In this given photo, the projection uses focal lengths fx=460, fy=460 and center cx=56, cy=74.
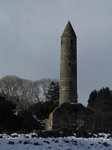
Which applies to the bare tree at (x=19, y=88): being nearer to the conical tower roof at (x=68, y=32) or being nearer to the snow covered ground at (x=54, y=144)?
the conical tower roof at (x=68, y=32)

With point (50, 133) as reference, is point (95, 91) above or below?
above

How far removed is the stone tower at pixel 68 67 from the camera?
218 ft

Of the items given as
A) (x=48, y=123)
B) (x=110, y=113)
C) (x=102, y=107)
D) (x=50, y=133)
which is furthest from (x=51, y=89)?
(x=50, y=133)

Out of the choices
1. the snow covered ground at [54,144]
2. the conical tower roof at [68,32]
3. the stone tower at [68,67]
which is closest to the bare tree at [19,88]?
the stone tower at [68,67]

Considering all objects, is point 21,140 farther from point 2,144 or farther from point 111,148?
point 111,148

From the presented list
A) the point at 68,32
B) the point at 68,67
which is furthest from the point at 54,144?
the point at 68,32

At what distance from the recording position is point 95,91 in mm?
86188

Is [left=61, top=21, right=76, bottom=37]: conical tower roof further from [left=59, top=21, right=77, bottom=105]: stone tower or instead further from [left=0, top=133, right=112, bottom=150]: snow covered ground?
[left=0, top=133, right=112, bottom=150]: snow covered ground

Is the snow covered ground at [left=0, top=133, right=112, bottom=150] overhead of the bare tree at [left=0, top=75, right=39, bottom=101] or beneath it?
beneath

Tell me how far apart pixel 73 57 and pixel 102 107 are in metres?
13.4

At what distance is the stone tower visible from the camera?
218 ft

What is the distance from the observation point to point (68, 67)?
6712 centimetres

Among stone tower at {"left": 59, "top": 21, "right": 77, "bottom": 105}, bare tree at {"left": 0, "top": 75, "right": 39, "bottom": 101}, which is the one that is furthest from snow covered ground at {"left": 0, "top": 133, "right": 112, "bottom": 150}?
bare tree at {"left": 0, "top": 75, "right": 39, "bottom": 101}

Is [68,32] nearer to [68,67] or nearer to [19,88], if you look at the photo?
[68,67]
